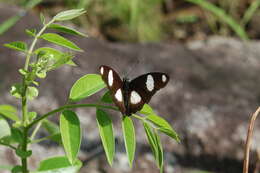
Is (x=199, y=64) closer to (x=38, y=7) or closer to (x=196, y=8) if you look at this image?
(x=196, y=8)

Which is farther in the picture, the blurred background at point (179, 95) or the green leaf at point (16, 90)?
the blurred background at point (179, 95)

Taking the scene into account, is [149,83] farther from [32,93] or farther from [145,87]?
[32,93]

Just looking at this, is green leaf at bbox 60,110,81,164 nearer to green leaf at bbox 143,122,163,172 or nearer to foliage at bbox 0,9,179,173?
foliage at bbox 0,9,179,173

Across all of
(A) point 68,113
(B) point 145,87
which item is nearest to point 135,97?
(B) point 145,87

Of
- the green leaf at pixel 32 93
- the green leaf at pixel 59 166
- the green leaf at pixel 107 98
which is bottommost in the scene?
the green leaf at pixel 59 166

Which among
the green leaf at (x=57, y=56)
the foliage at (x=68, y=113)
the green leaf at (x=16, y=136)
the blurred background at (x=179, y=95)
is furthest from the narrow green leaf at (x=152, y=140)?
the blurred background at (x=179, y=95)

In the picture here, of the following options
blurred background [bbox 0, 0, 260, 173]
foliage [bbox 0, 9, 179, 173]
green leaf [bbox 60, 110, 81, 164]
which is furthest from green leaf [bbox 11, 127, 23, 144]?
blurred background [bbox 0, 0, 260, 173]

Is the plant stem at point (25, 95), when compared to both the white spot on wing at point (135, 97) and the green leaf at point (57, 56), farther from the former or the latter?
the white spot on wing at point (135, 97)
